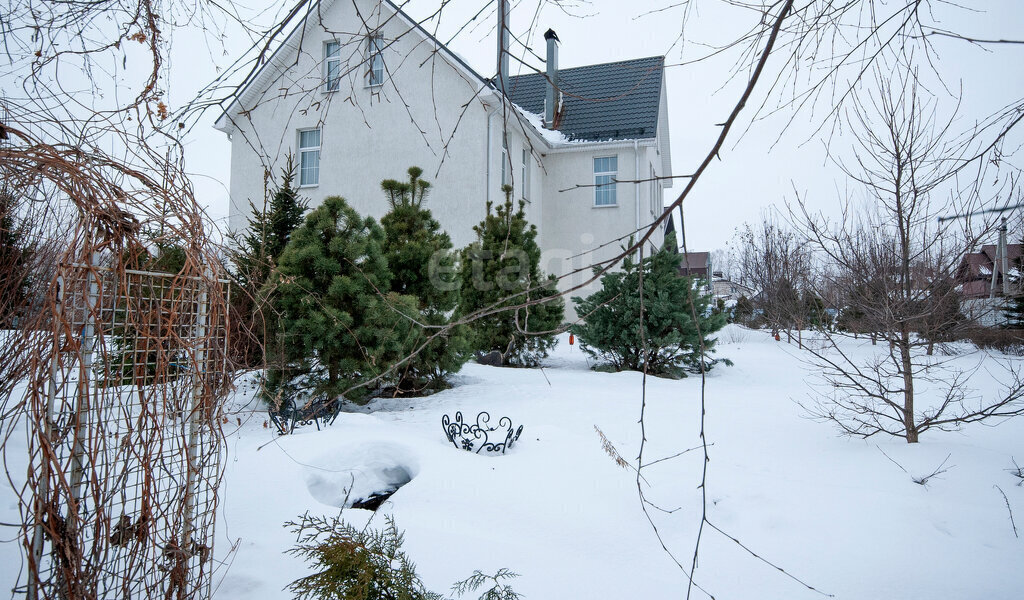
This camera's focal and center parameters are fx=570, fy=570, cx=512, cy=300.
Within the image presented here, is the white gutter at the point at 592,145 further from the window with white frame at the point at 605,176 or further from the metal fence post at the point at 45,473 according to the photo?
the metal fence post at the point at 45,473

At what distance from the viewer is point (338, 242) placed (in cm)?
605

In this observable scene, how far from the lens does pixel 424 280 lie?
284 inches

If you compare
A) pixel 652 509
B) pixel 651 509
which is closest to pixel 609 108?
pixel 651 509

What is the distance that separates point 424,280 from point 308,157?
23.5 ft

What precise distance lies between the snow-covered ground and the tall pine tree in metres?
1.61

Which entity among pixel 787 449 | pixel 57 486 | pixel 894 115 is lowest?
pixel 787 449

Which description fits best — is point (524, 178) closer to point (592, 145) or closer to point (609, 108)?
point (592, 145)

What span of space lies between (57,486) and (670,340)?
756 centimetres

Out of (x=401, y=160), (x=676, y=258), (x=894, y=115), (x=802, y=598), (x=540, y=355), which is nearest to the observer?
(x=802, y=598)

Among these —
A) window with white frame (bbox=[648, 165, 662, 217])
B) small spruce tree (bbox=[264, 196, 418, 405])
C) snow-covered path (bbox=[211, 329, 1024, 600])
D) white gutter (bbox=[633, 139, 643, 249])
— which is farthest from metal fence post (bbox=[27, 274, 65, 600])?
window with white frame (bbox=[648, 165, 662, 217])

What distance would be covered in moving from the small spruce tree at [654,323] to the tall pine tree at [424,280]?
2.14 meters

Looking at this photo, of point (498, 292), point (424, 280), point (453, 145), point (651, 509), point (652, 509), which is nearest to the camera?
point (652, 509)

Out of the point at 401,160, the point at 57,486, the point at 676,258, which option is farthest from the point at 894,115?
the point at 401,160

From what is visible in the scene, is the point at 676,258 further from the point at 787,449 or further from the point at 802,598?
the point at 802,598
